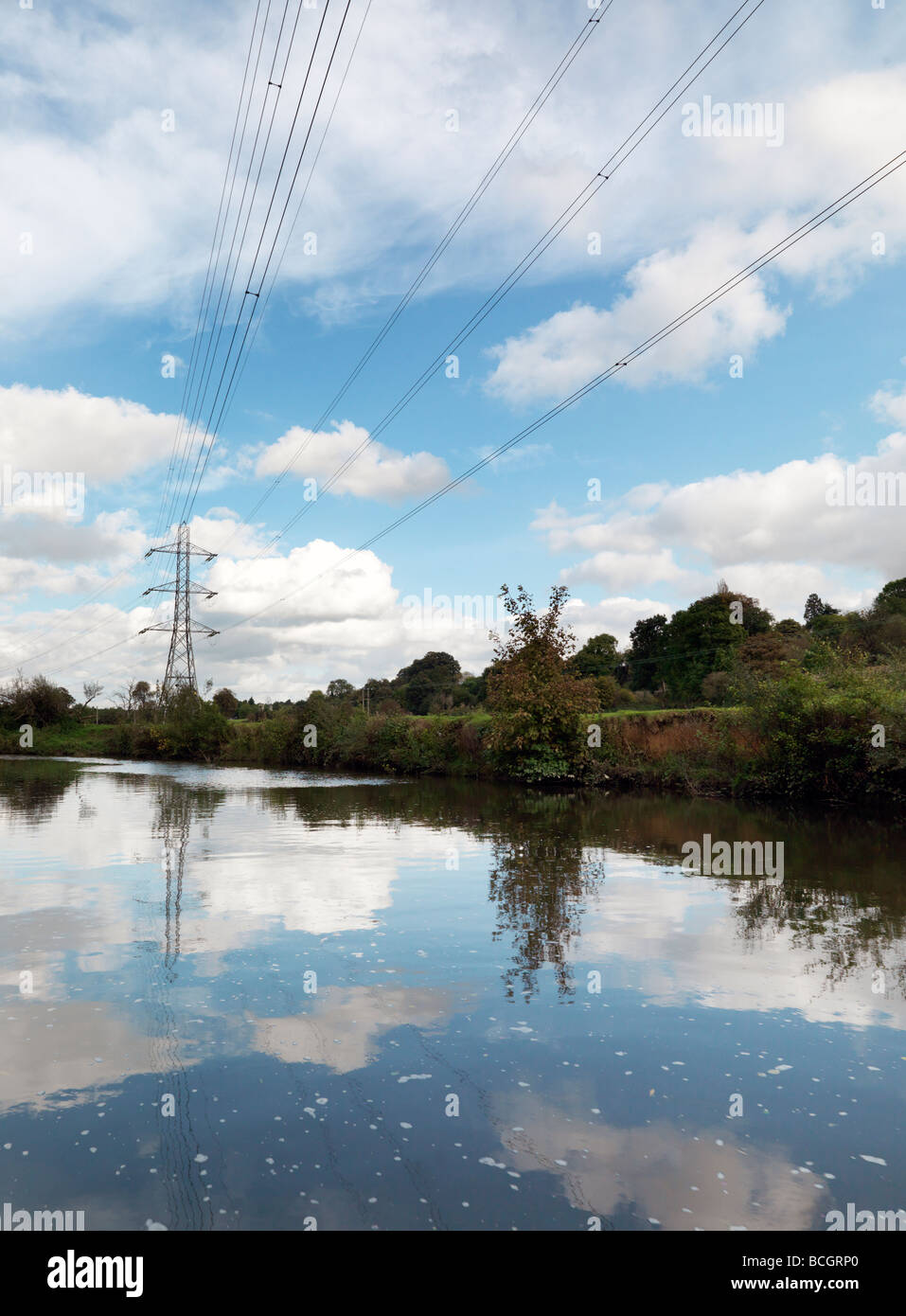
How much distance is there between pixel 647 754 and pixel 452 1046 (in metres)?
22.3

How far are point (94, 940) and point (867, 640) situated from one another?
43395 millimetres

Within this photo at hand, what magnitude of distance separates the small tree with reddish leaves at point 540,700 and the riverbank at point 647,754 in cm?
55

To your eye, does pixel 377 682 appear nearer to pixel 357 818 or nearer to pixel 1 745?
pixel 1 745

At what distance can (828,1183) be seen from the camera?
3559 millimetres

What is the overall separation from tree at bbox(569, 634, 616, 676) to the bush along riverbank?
18.3 meters

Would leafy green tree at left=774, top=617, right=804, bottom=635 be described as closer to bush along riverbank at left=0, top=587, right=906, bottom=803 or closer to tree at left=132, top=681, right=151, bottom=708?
bush along riverbank at left=0, top=587, right=906, bottom=803

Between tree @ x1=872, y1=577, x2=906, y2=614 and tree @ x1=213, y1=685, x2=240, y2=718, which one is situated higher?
tree @ x1=872, y1=577, x2=906, y2=614

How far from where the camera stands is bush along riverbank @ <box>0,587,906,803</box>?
19422 millimetres

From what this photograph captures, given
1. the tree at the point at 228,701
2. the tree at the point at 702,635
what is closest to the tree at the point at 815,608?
the tree at the point at 702,635

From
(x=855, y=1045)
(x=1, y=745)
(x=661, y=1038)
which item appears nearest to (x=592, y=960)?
(x=661, y=1038)

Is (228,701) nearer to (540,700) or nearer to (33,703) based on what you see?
(33,703)

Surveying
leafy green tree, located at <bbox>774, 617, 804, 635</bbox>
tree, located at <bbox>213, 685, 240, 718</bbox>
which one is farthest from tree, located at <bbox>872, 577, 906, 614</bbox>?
tree, located at <bbox>213, 685, 240, 718</bbox>

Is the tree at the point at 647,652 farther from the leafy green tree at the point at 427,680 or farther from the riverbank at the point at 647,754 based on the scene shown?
the riverbank at the point at 647,754

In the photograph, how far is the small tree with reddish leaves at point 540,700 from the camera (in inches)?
1064
